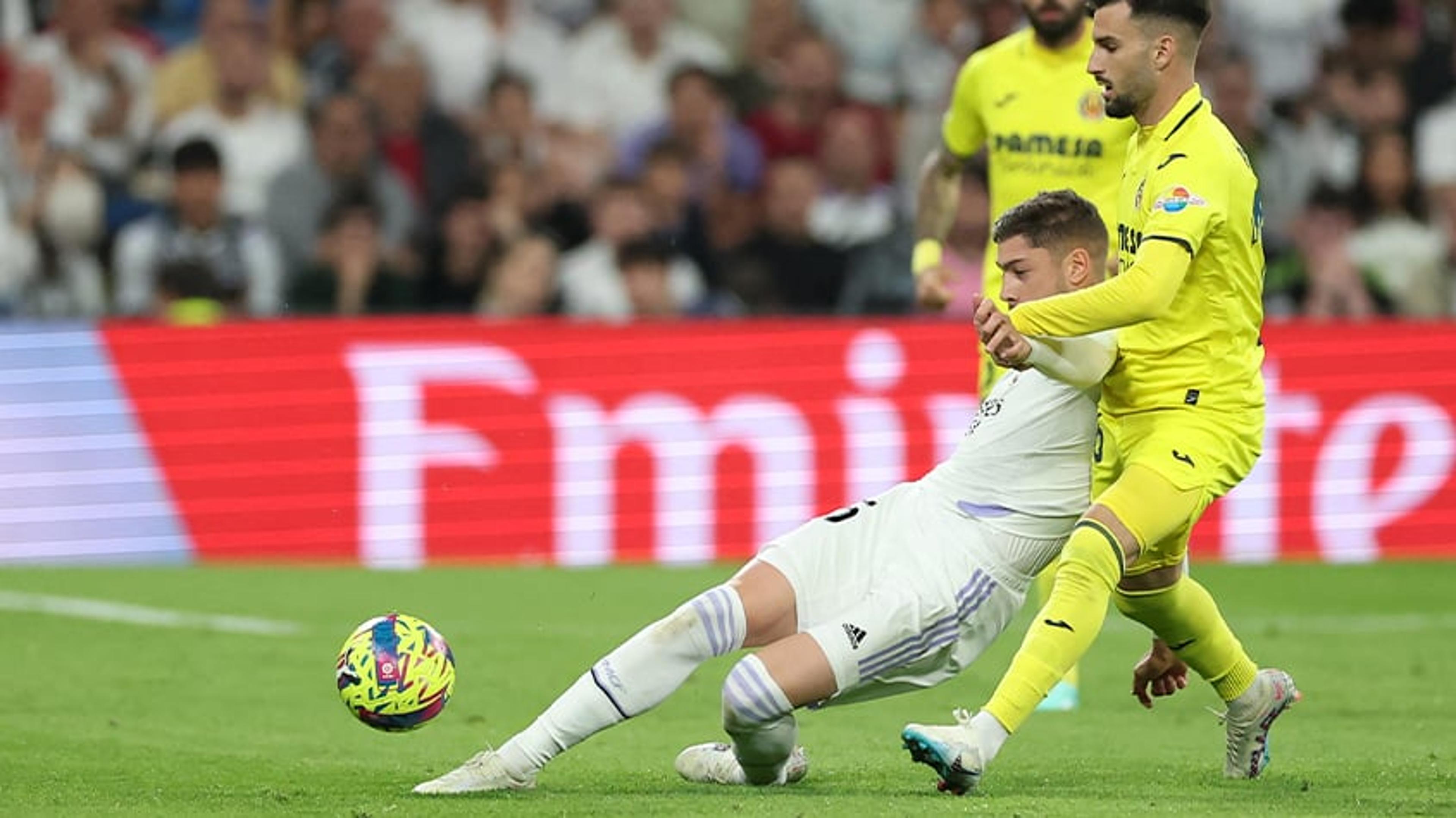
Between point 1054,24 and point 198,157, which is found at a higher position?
point 1054,24

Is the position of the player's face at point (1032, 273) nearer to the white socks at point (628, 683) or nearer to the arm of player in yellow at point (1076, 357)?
the arm of player in yellow at point (1076, 357)

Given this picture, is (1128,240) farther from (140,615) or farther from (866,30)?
(866,30)

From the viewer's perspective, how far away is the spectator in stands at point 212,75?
15.8 metres

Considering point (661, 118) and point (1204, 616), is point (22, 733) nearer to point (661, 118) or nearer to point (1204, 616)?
point (1204, 616)

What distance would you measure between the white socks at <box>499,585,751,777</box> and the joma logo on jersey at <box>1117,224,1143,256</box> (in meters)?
1.55

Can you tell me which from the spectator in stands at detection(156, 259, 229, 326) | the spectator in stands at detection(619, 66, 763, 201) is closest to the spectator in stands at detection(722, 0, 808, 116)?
the spectator in stands at detection(619, 66, 763, 201)

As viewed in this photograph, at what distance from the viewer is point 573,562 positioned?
43.9 ft

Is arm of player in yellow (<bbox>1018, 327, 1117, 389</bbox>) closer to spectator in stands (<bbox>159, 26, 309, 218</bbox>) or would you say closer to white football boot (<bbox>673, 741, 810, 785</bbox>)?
white football boot (<bbox>673, 741, 810, 785</bbox>)

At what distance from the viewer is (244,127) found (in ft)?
51.8

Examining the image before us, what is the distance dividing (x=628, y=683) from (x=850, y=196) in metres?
9.84

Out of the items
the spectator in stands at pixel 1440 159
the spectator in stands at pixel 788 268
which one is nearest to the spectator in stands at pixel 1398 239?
the spectator in stands at pixel 1440 159

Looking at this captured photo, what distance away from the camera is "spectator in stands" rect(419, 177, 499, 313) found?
49.4 feet

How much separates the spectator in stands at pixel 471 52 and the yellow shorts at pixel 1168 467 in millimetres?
10236

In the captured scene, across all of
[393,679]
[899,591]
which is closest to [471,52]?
[393,679]
